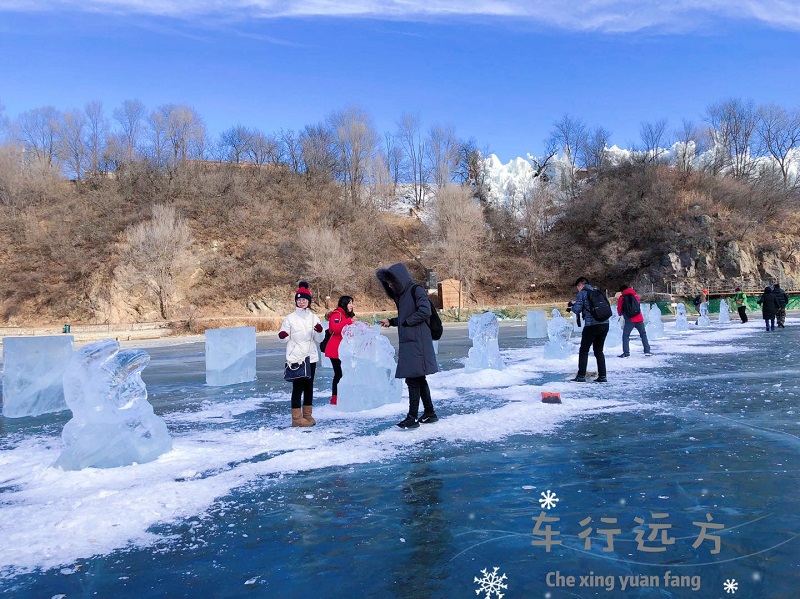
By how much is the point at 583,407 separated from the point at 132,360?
5174 millimetres

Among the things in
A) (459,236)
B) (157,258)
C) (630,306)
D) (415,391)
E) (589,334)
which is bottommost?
(415,391)

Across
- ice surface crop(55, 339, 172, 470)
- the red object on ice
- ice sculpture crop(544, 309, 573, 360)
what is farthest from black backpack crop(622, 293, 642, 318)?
ice surface crop(55, 339, 172, 470)

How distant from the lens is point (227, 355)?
11047 millimetres

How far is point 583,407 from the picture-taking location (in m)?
7.44

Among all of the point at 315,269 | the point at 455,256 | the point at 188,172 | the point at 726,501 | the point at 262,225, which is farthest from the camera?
the point at 188,172

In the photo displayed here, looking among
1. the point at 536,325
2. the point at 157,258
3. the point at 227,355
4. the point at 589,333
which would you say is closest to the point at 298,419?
the point at 227,355

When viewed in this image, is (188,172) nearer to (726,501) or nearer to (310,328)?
(310,328)

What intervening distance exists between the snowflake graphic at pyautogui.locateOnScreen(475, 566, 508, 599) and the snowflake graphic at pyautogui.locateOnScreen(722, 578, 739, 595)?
103 centimetres

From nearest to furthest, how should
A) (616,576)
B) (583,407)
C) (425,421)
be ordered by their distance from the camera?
(616,576) < (425,421) < (583,407)

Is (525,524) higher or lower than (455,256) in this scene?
lower

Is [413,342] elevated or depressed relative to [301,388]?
elevated

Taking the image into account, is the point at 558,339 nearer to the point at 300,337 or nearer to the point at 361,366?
the point at 361,366

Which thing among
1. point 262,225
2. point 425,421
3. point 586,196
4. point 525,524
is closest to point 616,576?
point 525,524

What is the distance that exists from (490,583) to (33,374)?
26.6 ft
